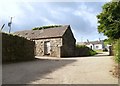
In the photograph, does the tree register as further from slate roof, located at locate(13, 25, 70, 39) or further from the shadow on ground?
the shadow on ground

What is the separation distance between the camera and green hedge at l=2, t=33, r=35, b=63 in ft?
57.1

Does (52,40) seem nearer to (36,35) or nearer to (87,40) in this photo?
(36,35)

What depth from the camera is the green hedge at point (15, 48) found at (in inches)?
685

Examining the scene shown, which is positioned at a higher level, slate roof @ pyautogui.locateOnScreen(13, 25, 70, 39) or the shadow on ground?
slate roof @ pyautogui.locateOnScreen(13, 25, 70, 39)

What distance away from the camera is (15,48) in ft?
63.0

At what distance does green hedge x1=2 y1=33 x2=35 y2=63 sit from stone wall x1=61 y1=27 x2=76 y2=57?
11242mm

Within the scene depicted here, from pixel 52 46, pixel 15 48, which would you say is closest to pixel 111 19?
pixel 15 48

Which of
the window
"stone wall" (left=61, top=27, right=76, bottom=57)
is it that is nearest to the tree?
"stone wall" (left=61, top=27, right=76, bottom=57)

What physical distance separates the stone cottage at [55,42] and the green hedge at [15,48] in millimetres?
10424

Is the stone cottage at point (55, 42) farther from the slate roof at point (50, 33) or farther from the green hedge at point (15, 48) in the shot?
the green hedge at point (15, 48)

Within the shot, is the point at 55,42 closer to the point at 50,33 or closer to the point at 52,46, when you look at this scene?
the point at 52,46

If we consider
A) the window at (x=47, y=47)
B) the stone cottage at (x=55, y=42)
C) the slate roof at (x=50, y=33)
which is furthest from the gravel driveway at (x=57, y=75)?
the slate roof at (x=50, y=33)

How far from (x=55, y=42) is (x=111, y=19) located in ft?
40.1

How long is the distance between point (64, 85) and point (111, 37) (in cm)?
1776
